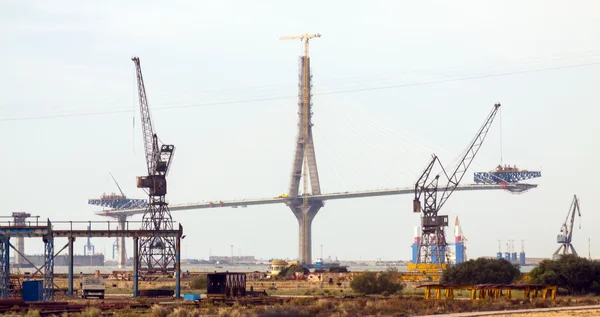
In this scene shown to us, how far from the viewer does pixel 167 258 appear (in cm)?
12594

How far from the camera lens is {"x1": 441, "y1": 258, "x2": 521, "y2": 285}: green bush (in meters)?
94.6

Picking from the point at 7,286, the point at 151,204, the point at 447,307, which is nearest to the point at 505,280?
the point at 447,307

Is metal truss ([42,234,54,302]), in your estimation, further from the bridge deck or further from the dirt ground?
the dirt ground

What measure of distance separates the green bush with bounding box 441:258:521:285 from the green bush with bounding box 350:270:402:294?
242 inches

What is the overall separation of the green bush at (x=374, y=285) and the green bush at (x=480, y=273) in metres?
6.14

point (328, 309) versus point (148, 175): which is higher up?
point (148, 175)

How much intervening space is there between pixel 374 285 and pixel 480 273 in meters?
10.6

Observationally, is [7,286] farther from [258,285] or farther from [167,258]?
[167,258]

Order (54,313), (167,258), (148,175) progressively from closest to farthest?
(54,313)
(167,258)
(148,175)

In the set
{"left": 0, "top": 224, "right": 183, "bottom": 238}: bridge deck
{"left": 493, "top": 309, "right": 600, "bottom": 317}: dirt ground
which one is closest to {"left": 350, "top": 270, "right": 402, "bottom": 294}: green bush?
{"left": 0, "top": 224, "right": 183, "bottom": 238}: bridge deck

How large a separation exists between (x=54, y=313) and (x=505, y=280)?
4930cm

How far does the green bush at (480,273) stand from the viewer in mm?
94562

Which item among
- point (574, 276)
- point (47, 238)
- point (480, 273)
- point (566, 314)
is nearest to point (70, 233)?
point (47, 238)

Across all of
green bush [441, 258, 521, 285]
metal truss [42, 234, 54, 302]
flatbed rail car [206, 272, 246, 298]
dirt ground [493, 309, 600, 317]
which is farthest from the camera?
green bush [441, 258, 521, 285]
